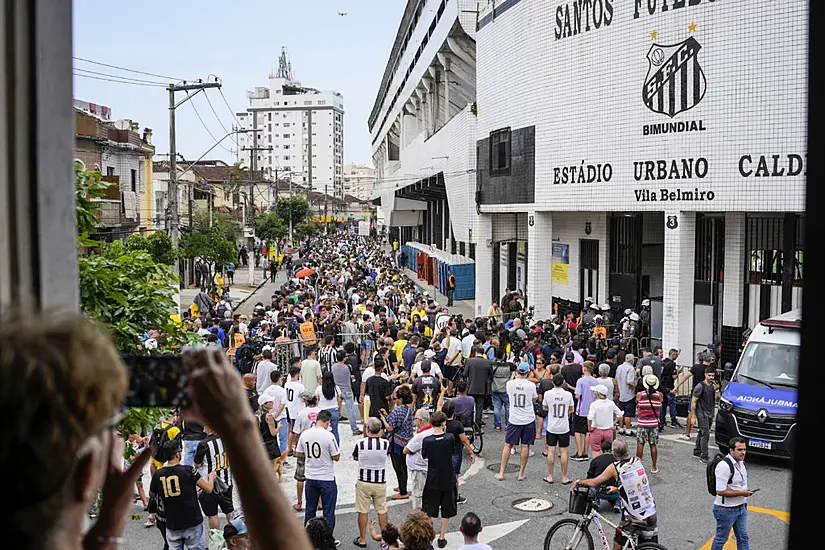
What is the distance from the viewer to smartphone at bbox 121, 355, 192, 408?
1.43 m

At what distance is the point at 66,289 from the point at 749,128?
21.3 meters

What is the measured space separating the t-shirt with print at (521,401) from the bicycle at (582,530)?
3553 millimetres

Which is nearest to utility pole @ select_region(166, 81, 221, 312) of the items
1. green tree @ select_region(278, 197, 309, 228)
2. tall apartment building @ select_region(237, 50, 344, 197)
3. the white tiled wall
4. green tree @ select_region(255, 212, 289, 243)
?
the white tiled wall

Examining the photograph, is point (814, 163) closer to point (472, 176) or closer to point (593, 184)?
point (593, 184)

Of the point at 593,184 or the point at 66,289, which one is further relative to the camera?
the point at 593,184

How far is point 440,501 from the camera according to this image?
426 inches

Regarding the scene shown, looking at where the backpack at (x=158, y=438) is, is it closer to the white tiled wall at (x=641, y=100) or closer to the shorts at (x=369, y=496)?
the shorts at (x=369, y=496)

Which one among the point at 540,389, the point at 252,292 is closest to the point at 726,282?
the point at 540,389

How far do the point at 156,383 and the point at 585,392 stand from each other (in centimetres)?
1329

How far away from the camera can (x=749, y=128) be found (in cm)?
2072

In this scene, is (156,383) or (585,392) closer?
(156,383)

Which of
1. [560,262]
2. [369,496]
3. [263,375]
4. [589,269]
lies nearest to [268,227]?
[560,262]

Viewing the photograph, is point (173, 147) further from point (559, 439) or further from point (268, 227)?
point (268, 227)

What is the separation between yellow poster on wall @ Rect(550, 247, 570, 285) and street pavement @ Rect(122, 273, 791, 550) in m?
16.8
